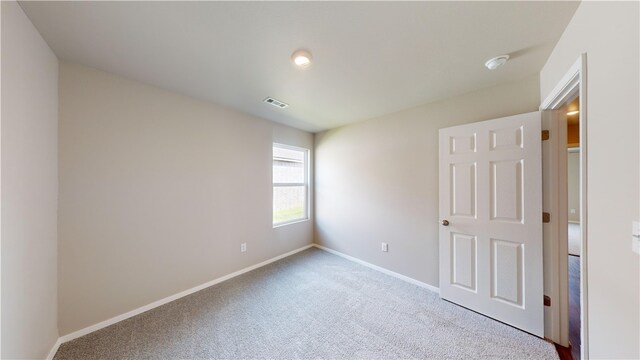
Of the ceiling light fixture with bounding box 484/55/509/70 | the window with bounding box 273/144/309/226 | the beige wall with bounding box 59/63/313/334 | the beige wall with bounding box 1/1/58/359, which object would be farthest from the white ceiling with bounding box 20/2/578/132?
the window with bounding box 273/144/309/226

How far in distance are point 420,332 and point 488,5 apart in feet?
8.08

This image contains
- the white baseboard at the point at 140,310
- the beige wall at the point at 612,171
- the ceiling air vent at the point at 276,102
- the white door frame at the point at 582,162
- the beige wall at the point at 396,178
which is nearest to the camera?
the beige wall at the point at 612,171

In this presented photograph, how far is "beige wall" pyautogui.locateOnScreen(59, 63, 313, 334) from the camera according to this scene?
1732 mm

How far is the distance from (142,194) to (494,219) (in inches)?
139

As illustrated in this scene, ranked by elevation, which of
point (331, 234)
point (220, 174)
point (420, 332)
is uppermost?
point (220, 174)

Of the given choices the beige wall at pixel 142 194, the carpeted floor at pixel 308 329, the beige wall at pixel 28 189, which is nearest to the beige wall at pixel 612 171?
the carpeted floor at pixel 308 329

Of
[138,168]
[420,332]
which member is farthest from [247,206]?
[420,332]

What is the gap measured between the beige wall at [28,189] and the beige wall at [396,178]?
Result: 314cm

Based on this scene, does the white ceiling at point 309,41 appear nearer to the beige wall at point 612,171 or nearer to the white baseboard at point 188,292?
the beige wall at point 612,171

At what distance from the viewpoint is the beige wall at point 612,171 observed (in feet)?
2.78

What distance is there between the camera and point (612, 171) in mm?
956

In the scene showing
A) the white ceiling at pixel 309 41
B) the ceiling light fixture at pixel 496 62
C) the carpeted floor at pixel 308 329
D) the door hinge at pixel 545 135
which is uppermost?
the white ceiling at pixel 309 41

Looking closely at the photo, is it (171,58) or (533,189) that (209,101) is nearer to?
(171,58)

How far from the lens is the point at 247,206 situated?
298cm
